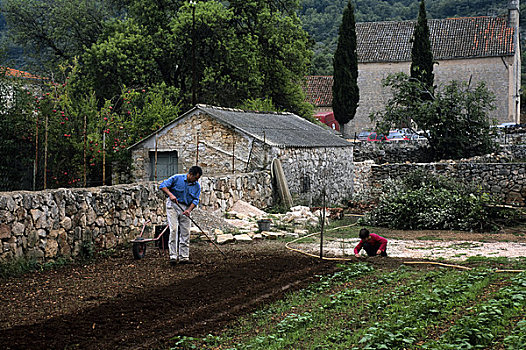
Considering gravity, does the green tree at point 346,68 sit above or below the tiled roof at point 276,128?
above

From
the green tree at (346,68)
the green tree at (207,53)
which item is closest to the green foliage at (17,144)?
the green tree at (207,53)

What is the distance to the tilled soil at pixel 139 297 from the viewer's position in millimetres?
6629

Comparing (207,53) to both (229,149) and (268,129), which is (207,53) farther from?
(229,149)

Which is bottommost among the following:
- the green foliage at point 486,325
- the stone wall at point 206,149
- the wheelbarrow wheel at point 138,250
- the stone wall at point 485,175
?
the green foliage at point 486,325

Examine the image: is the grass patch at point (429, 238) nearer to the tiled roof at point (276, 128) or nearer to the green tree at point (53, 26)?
the tiled roof at point (276, 128)

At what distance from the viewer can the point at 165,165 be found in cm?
2166

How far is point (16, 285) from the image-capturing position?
8984 mm

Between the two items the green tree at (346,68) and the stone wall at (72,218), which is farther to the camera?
the green tree at (346,68)

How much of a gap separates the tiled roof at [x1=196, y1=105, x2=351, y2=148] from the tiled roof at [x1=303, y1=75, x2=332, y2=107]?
95.3ft

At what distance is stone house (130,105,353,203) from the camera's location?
20.1m

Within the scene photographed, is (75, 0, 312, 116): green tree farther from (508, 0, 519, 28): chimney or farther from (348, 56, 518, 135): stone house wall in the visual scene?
(508, 0, 519, 28): chimney

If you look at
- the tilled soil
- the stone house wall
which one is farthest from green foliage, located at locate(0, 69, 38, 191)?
the stone house wall

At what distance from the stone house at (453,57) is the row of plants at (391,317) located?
143ft

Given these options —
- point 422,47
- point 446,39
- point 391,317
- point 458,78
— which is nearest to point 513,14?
point 446,39
